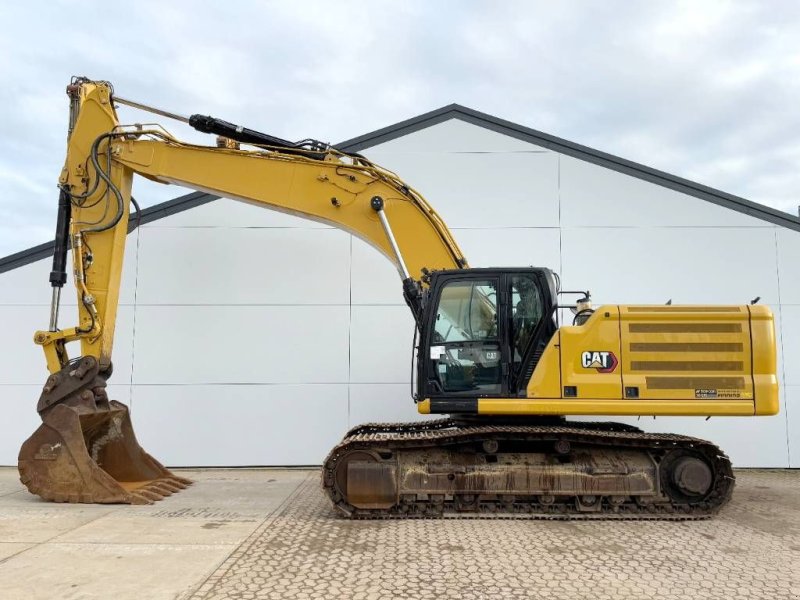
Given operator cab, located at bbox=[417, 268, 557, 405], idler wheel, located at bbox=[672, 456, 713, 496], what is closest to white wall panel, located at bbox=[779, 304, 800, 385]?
idler wheel, located at bbox=[672, 456, 713, 496]

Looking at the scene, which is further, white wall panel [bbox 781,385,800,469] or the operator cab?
white wall panel [bbox 781,385,800,469]

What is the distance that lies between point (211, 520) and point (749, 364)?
568 centimetres

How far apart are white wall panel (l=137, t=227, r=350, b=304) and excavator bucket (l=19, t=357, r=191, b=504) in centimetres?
267

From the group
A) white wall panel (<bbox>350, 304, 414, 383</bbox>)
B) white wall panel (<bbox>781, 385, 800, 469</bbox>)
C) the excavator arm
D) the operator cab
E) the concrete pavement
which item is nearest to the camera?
the concrete pavement

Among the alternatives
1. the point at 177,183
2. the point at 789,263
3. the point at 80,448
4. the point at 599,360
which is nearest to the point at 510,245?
the point at 599,360

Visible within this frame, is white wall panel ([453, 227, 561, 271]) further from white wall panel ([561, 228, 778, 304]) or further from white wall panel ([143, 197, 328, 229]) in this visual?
white wall panel ([143, 197, 328, 229])

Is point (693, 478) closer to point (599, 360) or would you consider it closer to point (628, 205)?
point (599, 360)

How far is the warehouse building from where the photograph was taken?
31.1ft

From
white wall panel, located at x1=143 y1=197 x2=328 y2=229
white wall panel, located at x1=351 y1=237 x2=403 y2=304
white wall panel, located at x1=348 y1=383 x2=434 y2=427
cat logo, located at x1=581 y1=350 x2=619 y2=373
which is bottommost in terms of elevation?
white wall panel, located at x1=348 y1=383 x2=434 y2=427

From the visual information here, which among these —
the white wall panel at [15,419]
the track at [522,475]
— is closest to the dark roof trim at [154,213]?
the white wall panel at [15,419]

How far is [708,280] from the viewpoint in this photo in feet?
31.8

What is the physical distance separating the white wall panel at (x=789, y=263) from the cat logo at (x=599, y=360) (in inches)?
210

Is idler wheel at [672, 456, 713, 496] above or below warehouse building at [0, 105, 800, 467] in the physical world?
below

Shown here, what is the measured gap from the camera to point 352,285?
31.7 ft
